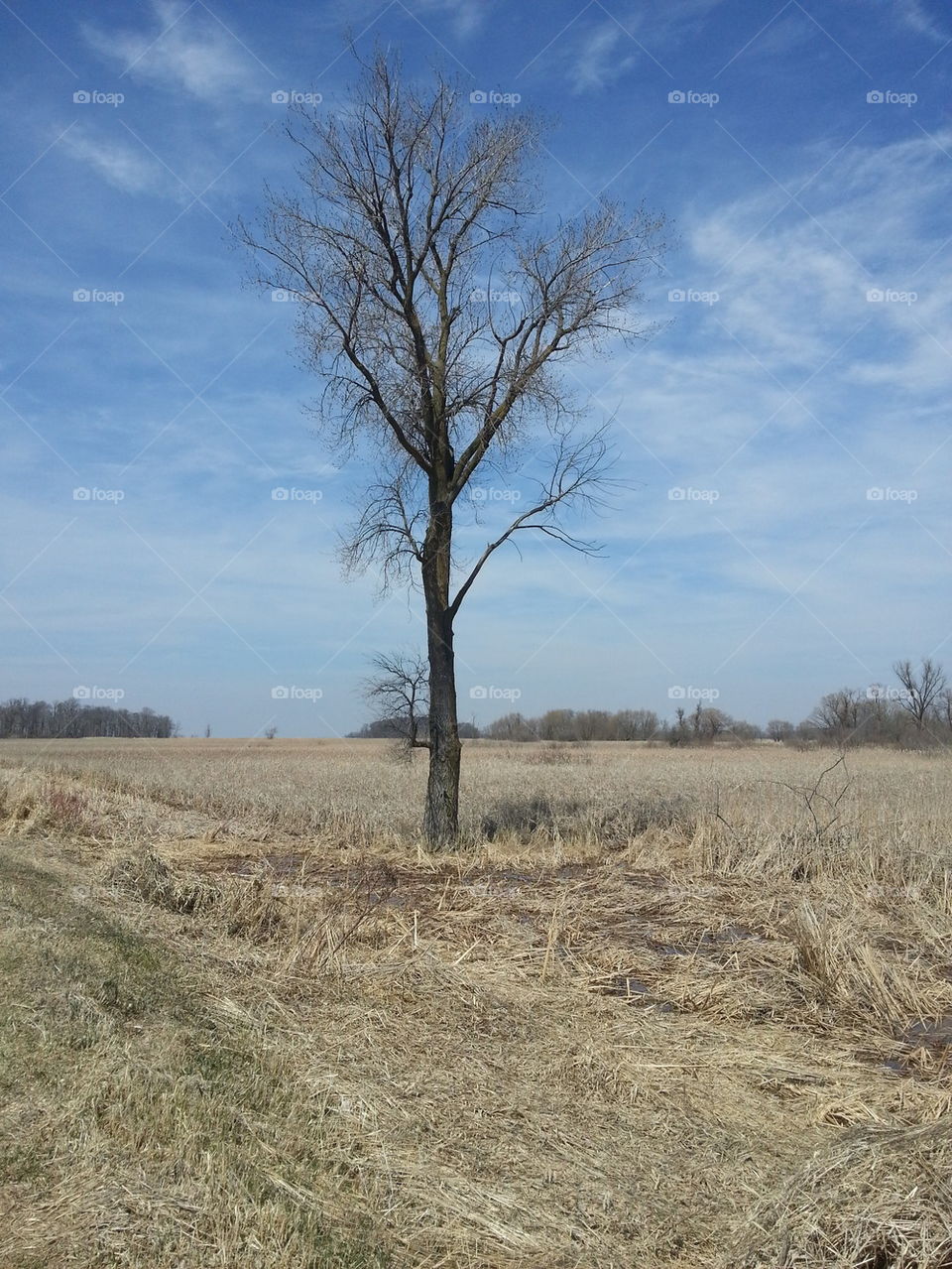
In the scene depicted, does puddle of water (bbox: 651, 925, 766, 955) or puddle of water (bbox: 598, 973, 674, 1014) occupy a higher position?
puddle of water (bbox: 651, 925, 766, 955)

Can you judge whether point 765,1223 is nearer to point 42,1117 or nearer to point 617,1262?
point 617,1262

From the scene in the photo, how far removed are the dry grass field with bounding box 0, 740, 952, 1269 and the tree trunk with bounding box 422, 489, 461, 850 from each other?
0.94 meters

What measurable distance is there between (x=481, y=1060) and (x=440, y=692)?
8.01m

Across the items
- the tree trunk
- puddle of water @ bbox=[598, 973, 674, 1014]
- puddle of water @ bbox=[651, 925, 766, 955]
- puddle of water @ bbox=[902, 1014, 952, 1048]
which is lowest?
puddle of water @ bbox=[902, 1014, 952, 1048]

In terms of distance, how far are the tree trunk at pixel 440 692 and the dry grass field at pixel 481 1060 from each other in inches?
37.1

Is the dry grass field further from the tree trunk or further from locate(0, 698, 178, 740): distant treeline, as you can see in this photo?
locate(0, 698, 178, 740): distant treeline

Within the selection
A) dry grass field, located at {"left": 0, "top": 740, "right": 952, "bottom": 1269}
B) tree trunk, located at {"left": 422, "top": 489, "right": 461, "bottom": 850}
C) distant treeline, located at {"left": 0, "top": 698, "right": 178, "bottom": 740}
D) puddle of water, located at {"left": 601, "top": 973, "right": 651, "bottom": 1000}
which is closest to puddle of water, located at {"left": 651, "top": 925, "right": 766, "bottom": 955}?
dry grass field, located at {"left": 0, "top": 740, "right": 952, "bottom": 1269}

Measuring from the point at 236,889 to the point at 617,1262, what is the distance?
6.30 metres

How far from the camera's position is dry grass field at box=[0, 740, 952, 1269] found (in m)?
3.70

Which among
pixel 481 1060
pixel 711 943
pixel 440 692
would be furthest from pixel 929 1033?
pixel 440 692

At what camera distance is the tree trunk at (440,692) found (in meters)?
13.4

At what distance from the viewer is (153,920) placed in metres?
8.39

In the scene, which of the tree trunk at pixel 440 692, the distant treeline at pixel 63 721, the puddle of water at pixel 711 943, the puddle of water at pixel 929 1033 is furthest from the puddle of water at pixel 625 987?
the distant treeline at pixel 63 721

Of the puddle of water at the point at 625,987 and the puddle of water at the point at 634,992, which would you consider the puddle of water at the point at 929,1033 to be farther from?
the puddle of water at the point at 625,987
